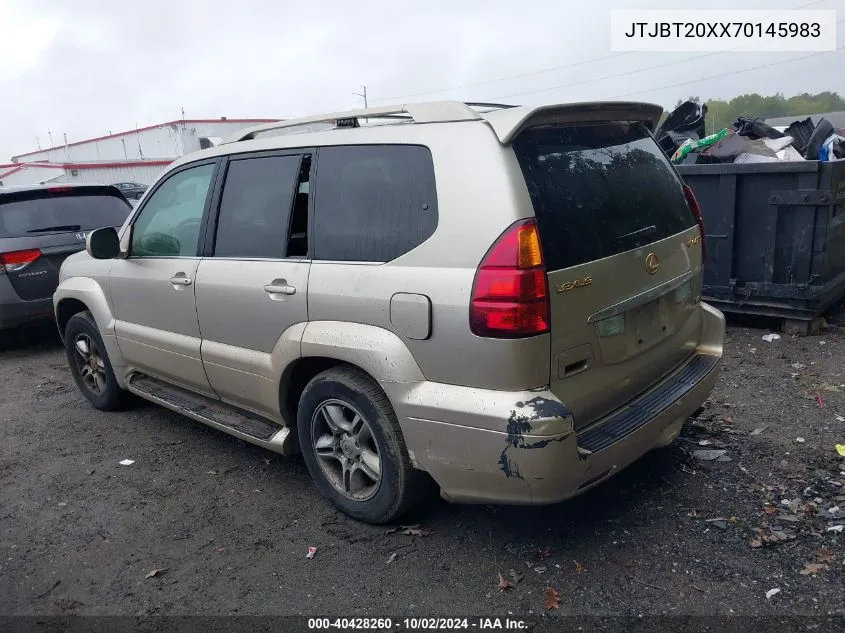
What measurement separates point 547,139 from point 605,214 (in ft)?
1.35

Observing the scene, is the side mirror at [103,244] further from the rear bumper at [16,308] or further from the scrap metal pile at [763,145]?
the scrap metal pile at [763,145]

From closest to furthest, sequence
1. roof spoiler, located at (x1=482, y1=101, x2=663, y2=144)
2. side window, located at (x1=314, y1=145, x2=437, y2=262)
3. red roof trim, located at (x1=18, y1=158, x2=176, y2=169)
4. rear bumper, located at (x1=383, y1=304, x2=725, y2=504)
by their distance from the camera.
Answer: rear bumper, located at (x1=383, y1=304, x2=725, y2=504) → roof spoiler, located at (x1=482, y1=101, x2=663, y2=144) → side window, located at (x1=314, y1=145, x2=437, y2=262) → red roof trim, located at (x1=18, y1=158, x2=176, y2=169)

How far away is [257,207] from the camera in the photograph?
3.57 m

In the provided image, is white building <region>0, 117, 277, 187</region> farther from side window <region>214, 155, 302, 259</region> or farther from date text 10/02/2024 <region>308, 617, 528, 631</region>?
date text 10/02/2024 <region>308, 617, 528, 631</region>

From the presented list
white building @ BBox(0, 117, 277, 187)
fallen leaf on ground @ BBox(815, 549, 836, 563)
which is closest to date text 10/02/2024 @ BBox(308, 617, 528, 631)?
fallen leaf on ground @ BBox(815, 549, 836, 563)

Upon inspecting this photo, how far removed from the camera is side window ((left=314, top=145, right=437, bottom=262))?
282cm

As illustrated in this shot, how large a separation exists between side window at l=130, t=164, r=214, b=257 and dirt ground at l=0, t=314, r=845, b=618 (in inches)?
52.9

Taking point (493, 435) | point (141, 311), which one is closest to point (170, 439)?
point (141, 311)

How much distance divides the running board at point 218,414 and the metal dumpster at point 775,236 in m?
4.39

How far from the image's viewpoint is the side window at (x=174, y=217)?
3.95 meters

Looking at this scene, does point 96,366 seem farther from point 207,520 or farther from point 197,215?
point 207,520

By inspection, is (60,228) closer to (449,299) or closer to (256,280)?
(256,280)

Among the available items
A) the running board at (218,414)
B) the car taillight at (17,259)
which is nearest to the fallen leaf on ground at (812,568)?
the running board at (218,414)

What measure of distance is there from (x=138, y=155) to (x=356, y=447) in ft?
168
